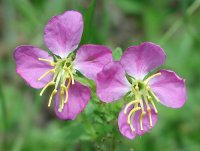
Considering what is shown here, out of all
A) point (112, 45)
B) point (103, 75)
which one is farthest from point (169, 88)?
point (112, 45)

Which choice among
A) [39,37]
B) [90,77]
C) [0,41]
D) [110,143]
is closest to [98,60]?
[90,77]

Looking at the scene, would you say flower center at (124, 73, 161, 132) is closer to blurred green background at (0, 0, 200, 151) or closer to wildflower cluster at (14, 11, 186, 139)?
wildflower cluster at (14, 11, 186, 139)

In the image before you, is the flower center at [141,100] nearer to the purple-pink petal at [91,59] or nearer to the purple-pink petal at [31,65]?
the purple-pink petal at [91,59]

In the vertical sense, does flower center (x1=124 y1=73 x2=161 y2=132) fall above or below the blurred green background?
below

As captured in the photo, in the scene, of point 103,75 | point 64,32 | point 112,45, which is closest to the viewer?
point 103,75

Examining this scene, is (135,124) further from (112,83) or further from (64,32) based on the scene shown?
(64,32)

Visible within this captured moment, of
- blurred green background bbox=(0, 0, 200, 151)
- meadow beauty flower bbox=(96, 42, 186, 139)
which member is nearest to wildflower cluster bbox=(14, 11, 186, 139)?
meadow beauty flower bbox=(96, 42, 186, 139)

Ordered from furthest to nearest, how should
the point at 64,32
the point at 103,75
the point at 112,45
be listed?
the point at 112,45
the point at 64,32
the point at 103,75
